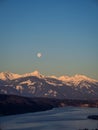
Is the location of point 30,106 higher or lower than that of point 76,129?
higher

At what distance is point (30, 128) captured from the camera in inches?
2899

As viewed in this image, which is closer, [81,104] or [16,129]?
[16,129]

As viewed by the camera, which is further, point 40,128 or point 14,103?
point 14,103

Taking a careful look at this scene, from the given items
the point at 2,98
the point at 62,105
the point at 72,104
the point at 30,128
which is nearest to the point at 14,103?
the point at 2,98

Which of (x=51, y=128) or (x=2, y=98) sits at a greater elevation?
(x=2, y=98)

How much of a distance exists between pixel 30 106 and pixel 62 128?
242 feet

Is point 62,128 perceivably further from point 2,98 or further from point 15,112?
point 2,98

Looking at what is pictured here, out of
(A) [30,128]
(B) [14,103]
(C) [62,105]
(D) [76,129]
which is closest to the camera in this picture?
(D) [76,129]

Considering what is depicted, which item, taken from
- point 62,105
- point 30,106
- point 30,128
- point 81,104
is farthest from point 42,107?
point 30,128

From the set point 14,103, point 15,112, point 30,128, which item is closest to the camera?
point 30,128

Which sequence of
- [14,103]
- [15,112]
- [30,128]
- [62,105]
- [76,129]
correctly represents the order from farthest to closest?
[62,105]
[14,103]
[15,112]
[30,128]
[76,129]

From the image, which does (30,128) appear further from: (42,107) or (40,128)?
(42,107)

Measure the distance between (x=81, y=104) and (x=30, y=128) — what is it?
118136mm

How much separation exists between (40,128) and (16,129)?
15.9ft
